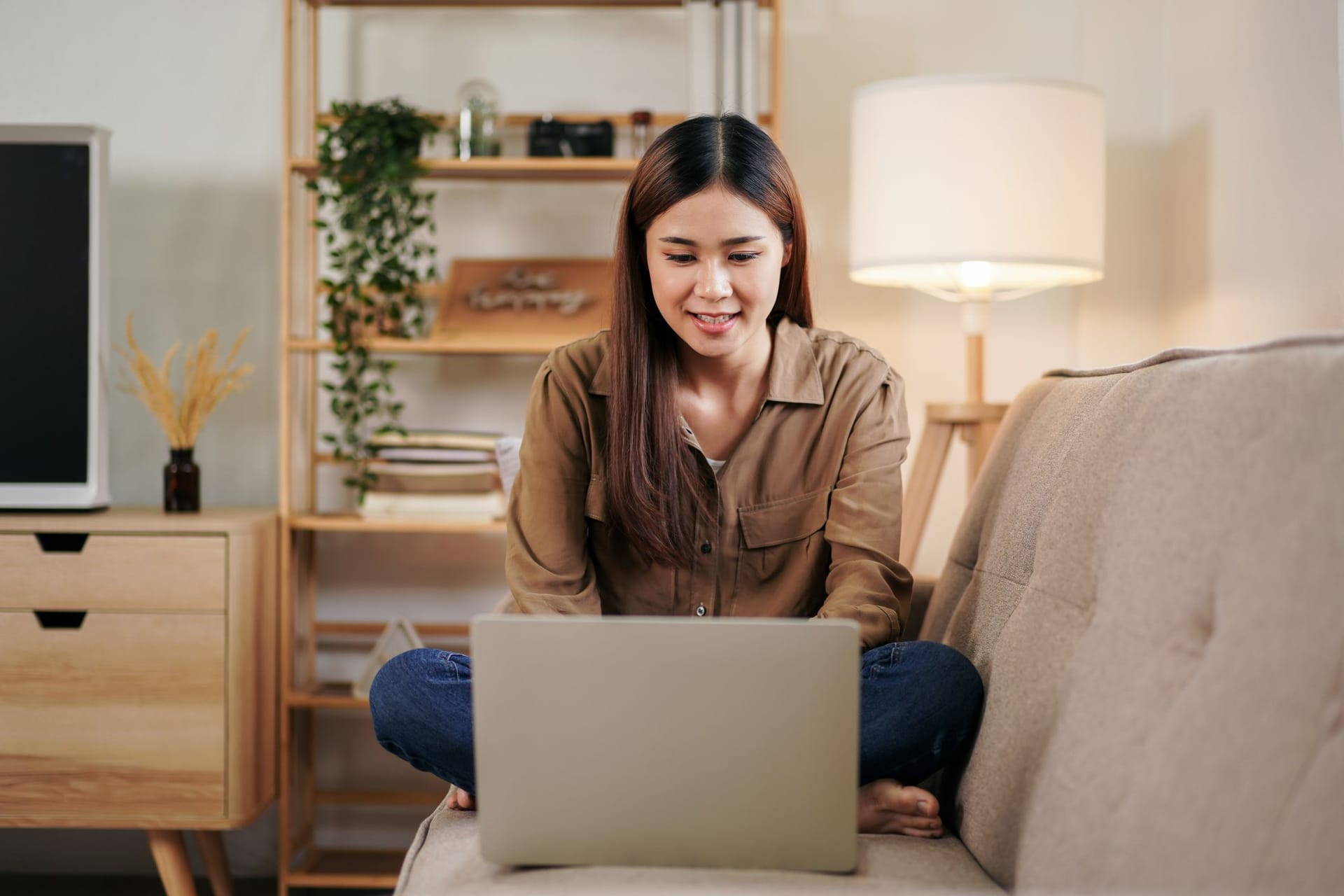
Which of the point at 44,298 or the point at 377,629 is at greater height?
the point at 44,298

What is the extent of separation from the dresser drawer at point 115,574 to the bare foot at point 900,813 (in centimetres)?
137

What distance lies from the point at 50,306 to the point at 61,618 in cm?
60

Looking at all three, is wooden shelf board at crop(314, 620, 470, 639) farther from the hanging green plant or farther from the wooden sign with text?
the wooden sign with text

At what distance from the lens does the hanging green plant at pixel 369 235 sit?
2227mm

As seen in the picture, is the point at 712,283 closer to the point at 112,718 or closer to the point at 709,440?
the point at 709,440

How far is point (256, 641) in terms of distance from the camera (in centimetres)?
221

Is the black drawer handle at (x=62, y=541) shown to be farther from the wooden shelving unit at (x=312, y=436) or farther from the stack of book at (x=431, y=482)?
the stack of book at (x=431, y=482)

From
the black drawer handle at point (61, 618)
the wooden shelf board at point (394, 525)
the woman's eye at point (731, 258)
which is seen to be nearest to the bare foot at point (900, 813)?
the woman's eye at point (731, 258)

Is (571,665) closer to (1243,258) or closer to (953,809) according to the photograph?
(953,809)

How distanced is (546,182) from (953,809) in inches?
67.7

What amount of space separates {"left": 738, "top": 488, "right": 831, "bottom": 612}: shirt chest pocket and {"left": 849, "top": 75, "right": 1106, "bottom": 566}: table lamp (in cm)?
55

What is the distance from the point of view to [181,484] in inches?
90.0

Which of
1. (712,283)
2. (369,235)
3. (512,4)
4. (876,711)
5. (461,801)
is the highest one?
(512,4)

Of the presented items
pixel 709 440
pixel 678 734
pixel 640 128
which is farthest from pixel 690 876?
pixel 640 128
